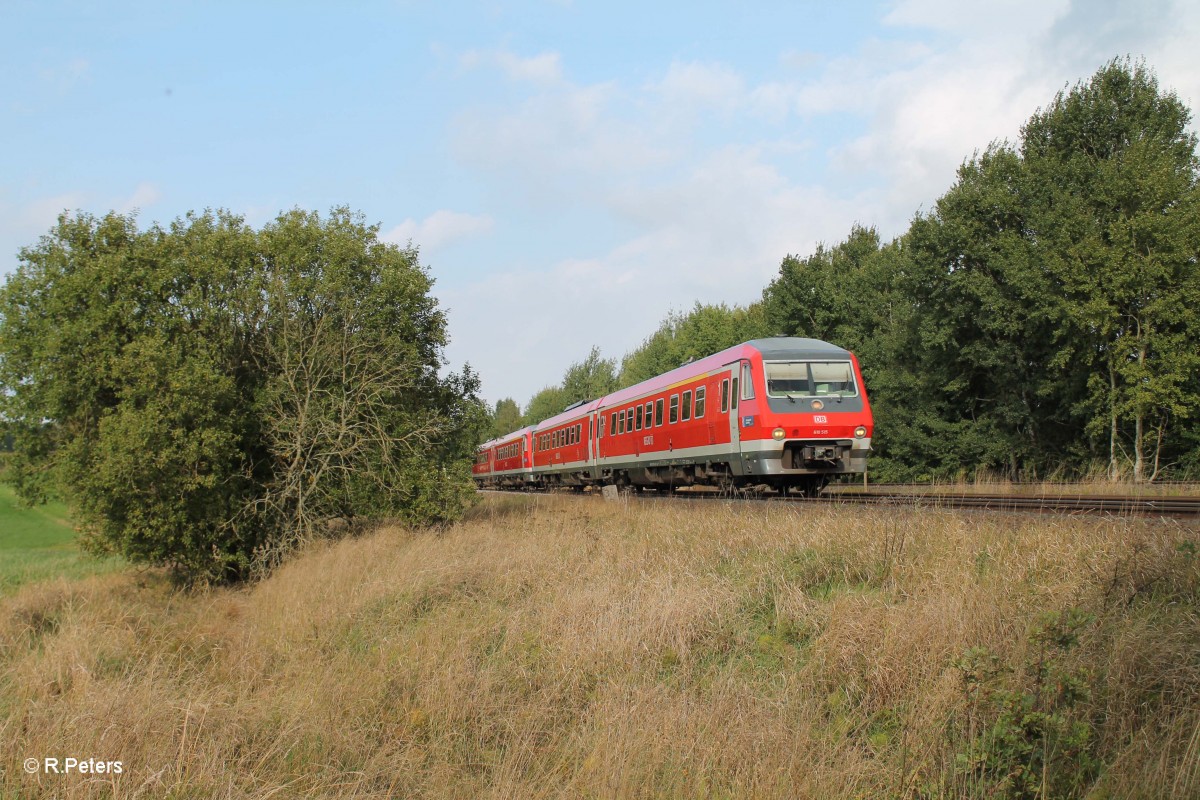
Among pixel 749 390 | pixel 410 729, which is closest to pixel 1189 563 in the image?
pixel 410 729

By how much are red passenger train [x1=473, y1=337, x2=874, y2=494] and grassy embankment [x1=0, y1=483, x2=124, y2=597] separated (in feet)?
43.9

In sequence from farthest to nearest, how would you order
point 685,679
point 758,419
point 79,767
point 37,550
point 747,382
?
point 37,550, point 747,382, point 758,419, point 685,679, point 79,767

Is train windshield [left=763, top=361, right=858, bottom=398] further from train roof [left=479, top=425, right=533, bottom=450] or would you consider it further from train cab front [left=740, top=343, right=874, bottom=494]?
train roof [left=479, top=425, right=533, bottom=450]

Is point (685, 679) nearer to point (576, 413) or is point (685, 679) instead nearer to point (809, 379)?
point (809, 379)

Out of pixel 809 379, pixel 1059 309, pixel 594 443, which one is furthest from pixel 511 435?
pixel 809 379

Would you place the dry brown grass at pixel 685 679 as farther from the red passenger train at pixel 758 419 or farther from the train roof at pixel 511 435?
the train roof at pixel 511 435

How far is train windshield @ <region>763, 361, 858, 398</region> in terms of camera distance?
16594 mm

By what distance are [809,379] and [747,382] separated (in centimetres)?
116

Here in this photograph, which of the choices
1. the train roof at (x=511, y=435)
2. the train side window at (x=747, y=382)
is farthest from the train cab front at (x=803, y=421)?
the train roof at (x=511, y=435)

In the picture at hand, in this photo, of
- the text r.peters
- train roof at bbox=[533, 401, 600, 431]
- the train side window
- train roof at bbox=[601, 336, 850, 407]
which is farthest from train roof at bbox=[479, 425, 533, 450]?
the text r.peters

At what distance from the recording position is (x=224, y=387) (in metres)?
17.2

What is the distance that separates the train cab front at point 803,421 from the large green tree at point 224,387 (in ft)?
22.0

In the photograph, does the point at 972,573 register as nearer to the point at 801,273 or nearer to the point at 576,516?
the point at 576,516

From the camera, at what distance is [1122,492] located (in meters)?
14.8
